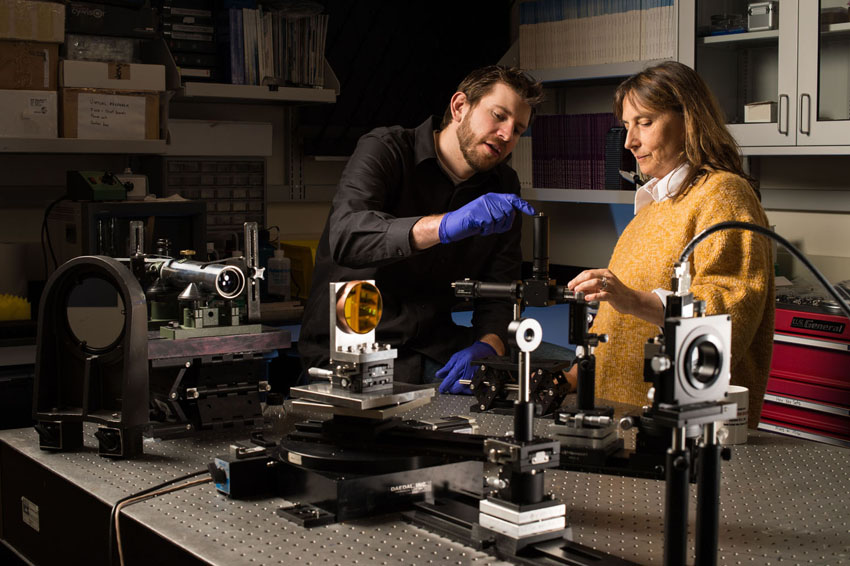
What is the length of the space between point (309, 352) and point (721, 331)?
1584mm

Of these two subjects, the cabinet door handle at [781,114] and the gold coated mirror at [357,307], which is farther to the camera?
the cabinet door handle at [781,114]

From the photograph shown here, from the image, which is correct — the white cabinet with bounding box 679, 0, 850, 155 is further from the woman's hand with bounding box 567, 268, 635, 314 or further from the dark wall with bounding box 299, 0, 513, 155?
the woman's hand with bounding box 567, 268, 635, 314

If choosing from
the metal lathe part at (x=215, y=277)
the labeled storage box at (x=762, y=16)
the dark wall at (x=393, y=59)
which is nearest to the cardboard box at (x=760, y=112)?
the labeled storage box at (x=762, y=16)

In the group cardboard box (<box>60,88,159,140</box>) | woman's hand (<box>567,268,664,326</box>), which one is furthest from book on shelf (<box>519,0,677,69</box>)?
woman's hand (<box>567,268,664,326</box>)

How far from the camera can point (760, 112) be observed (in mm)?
3285

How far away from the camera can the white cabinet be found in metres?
3.08

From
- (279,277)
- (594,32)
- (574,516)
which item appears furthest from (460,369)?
(594,32)

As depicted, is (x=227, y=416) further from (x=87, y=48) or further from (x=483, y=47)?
(x=483, y=47)

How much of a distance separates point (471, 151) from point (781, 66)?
1412 mm

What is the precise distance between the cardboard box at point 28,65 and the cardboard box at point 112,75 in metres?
0.04

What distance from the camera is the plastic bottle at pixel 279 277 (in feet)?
11.7

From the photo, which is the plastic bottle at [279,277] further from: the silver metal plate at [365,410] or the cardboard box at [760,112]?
the silver metal plate at [365,410]

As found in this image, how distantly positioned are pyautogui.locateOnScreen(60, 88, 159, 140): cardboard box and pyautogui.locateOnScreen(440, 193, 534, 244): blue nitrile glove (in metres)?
1.66

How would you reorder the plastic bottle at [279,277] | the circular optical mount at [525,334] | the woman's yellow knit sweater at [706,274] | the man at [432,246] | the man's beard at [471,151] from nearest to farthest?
1. the circular optical mount at [525,334]
2. the woman's yellow knit sweater at [706,274]
3. the man at [432,246]
4. the man's beard at [471,151]
5. the plastic bottle at [279,277]
